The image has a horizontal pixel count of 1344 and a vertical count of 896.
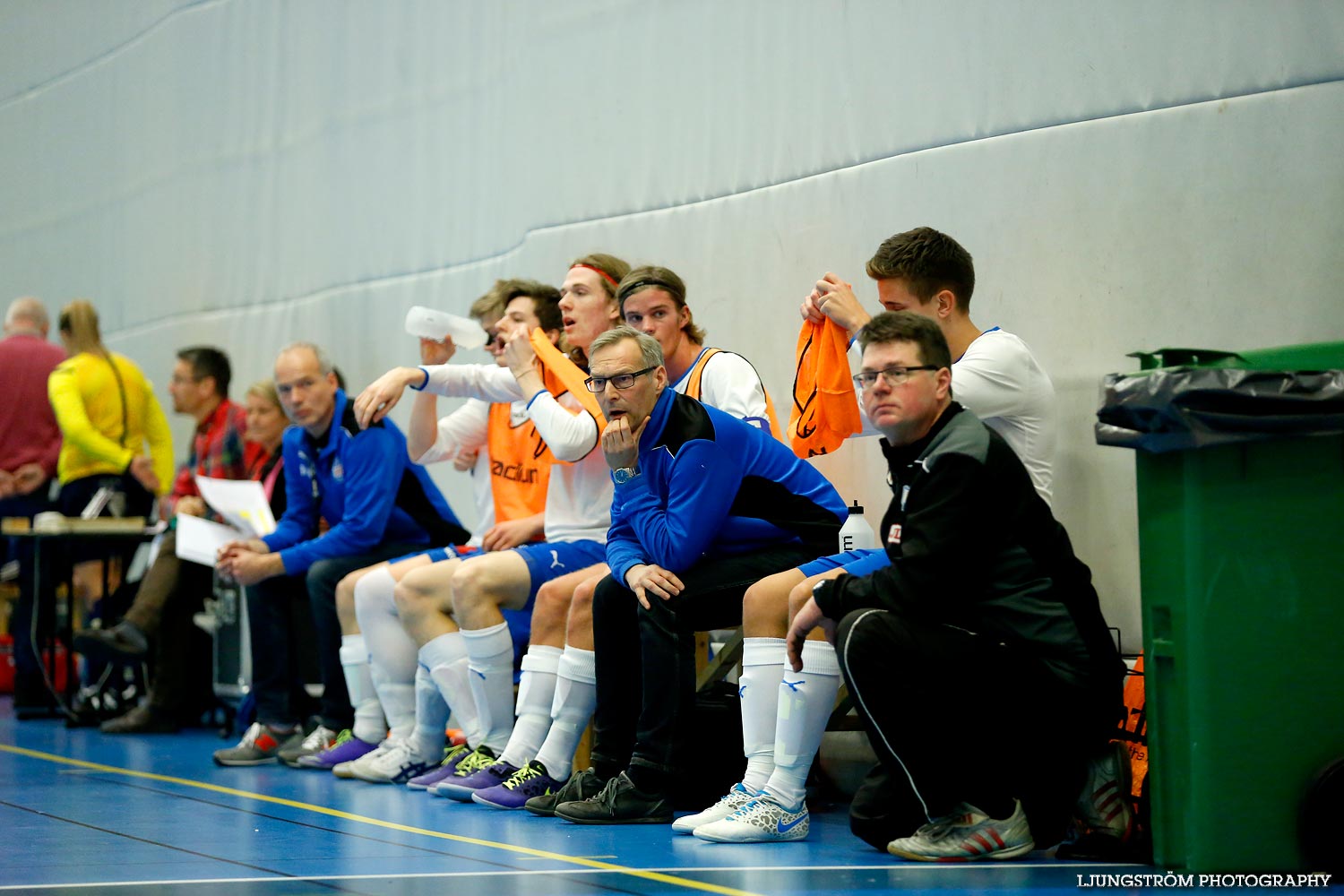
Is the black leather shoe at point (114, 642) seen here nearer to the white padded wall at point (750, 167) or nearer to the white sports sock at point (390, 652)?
the white padded wall at point (750, 167)

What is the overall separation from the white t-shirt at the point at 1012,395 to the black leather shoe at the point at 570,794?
4.72 ft

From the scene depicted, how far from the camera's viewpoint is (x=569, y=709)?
4.51m

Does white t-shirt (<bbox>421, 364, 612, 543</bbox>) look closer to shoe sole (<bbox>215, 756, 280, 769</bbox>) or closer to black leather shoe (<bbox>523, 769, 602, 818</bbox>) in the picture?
black leather shoe (<bbox>523, 769, 602, 818</bbox>)

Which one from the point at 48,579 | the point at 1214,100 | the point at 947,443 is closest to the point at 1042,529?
the point at 947,443

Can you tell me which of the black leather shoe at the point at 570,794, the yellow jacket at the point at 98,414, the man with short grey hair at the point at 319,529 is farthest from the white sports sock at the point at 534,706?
the yellow jacket at the point at 98,414

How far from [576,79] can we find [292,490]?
209cm

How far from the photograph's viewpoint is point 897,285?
4.16 m

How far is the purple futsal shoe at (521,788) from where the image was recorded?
176 inches

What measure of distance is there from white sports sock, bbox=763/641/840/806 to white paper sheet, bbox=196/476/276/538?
10.1 ft

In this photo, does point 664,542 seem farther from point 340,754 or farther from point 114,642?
point 114,642

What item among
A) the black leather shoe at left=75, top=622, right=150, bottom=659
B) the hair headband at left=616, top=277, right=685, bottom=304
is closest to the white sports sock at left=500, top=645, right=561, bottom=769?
the hair headband at left=616, top=277, right=685, bottom=304

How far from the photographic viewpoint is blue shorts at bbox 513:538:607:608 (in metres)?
5.00

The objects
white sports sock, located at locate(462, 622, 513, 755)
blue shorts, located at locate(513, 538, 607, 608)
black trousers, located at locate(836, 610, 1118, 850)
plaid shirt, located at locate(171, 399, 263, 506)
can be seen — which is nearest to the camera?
black trousers, located at locate(836, 610, 1118, 850)

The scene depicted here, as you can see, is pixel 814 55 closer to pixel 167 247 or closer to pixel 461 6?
pixel 461 6
